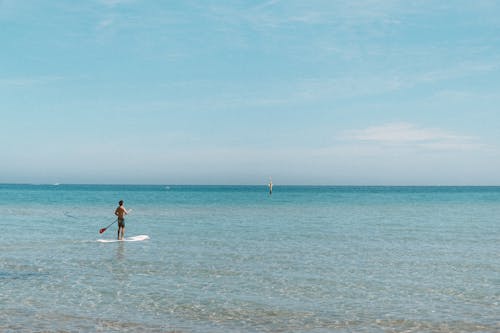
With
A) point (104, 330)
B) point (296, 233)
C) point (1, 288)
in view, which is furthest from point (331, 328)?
point (296, 233)

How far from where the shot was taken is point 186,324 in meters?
13.4

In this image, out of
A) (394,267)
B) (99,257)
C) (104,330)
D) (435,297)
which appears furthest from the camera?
(99,257)

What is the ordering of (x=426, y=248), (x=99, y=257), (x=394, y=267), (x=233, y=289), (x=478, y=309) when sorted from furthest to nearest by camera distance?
(x=426, y=248) → (x=99, y=257) → (x=394, y=267) → (x=233, y=289) → (x=478, y=309)

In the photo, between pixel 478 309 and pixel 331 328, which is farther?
pixel 478 309

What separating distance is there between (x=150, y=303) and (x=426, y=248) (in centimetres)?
1772

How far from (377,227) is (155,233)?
17.8m

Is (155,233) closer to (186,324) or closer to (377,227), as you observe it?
(377,227)

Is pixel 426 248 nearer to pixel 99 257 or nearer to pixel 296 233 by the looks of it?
pixel 296 233

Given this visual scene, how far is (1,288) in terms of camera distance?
17.4 m

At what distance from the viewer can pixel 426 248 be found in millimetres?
27797

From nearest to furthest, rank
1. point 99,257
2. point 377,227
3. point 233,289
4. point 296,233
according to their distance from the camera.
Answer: point 233,289
point 99,257
point 296,233
point 377,227

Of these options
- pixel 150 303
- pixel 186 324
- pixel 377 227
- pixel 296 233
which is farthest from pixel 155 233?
pixel 186 324

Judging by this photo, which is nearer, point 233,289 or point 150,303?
point 150,303

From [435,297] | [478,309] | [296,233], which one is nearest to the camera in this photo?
[478,309]
